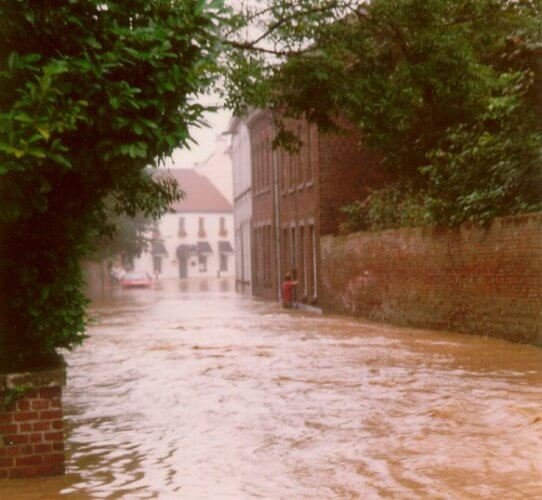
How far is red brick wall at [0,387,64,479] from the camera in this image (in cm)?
832

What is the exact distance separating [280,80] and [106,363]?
20.9ft

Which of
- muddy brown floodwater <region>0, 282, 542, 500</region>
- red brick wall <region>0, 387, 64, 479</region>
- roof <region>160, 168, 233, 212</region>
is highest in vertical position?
roof <region>160, 168, 233, 212</region>

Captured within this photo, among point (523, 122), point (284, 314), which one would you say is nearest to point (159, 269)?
point (284, 314)

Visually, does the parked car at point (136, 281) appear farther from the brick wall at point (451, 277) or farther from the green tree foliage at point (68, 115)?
the green tree foliage at point (68, 115)

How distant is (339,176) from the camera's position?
34906mm

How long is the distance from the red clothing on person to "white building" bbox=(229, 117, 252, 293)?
49.7 feet

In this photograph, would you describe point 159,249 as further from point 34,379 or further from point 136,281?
point 34,379

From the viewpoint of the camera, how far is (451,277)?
23.3 meters

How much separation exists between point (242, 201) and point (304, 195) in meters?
21.0

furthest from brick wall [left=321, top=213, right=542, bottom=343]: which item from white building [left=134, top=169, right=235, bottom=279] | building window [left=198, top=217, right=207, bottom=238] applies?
building window [left=198, top=217, right=207, bottom=238]

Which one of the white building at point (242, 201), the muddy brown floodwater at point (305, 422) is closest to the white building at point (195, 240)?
the white building at point (242, 201)

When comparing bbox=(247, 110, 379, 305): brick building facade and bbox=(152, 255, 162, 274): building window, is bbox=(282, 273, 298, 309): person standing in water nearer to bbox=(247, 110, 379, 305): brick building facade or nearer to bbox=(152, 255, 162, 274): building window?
bbox=(247, 110, 379, 305): brick building facade

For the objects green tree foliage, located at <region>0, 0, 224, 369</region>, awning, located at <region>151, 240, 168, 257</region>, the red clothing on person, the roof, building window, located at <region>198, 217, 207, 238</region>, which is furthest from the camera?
the roof

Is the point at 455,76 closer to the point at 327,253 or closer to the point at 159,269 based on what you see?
the point at 327,253
